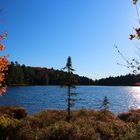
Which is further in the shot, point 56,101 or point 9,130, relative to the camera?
point 56,101

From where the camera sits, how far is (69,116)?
141 ft

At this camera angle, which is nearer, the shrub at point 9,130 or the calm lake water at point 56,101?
the shrub at point 9,130

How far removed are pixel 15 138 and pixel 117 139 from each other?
253 inches

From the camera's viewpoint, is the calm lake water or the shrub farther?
the calm lake water

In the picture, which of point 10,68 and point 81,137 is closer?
point 81,137

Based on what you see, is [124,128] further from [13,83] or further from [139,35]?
[13,83]

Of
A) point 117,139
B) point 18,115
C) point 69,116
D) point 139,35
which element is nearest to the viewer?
point 139,35

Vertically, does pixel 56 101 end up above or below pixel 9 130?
above

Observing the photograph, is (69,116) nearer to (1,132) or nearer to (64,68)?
(64,68)

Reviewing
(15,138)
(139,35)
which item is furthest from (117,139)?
(139,35)

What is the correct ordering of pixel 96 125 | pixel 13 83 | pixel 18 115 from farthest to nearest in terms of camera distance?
pixel 13 83, pixel 18 115, pixel 96 125

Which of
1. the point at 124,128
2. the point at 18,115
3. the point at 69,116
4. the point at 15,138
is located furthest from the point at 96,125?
the point at 18,115

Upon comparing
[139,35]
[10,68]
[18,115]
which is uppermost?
[10,68]

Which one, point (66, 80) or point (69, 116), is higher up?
point (66, 80)
